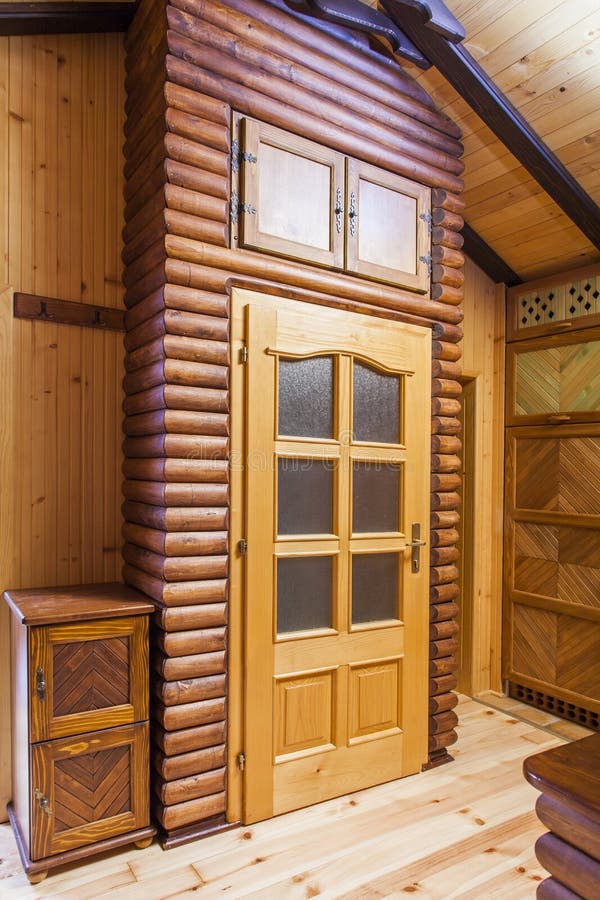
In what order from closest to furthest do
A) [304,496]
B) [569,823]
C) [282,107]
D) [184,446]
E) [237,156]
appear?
1. [569,823]
2. [184,446]
3. [237,156]
4. [282,107]
5. [304,496]

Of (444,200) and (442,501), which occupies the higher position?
(444,200)

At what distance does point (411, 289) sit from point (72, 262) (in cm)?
165

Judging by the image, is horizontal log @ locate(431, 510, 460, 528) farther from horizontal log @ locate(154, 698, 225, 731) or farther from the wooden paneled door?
horizontal log @ locate(154, 698, 225, 731)

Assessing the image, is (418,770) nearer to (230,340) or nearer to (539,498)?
(539,498)

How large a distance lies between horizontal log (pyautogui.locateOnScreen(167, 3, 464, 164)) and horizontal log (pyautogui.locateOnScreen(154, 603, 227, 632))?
2178mm

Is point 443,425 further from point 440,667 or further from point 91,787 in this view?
point 91,787

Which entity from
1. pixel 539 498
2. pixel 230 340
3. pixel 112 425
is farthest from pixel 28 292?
pixel 539 498

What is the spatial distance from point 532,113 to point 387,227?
103cm

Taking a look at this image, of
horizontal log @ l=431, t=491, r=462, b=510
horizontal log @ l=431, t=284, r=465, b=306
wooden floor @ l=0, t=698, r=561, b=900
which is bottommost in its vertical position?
wooden floor @ l=0, t=698, r=561, b=900

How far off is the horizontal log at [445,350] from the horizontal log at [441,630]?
141cm

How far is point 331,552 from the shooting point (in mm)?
2863

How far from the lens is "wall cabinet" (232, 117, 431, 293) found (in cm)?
262

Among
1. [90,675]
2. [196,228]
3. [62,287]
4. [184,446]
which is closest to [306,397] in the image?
[184,446]

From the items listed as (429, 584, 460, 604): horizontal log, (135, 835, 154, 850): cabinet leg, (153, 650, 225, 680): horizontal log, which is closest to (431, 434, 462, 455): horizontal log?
(429, 584, 460, 604): horizontal log
